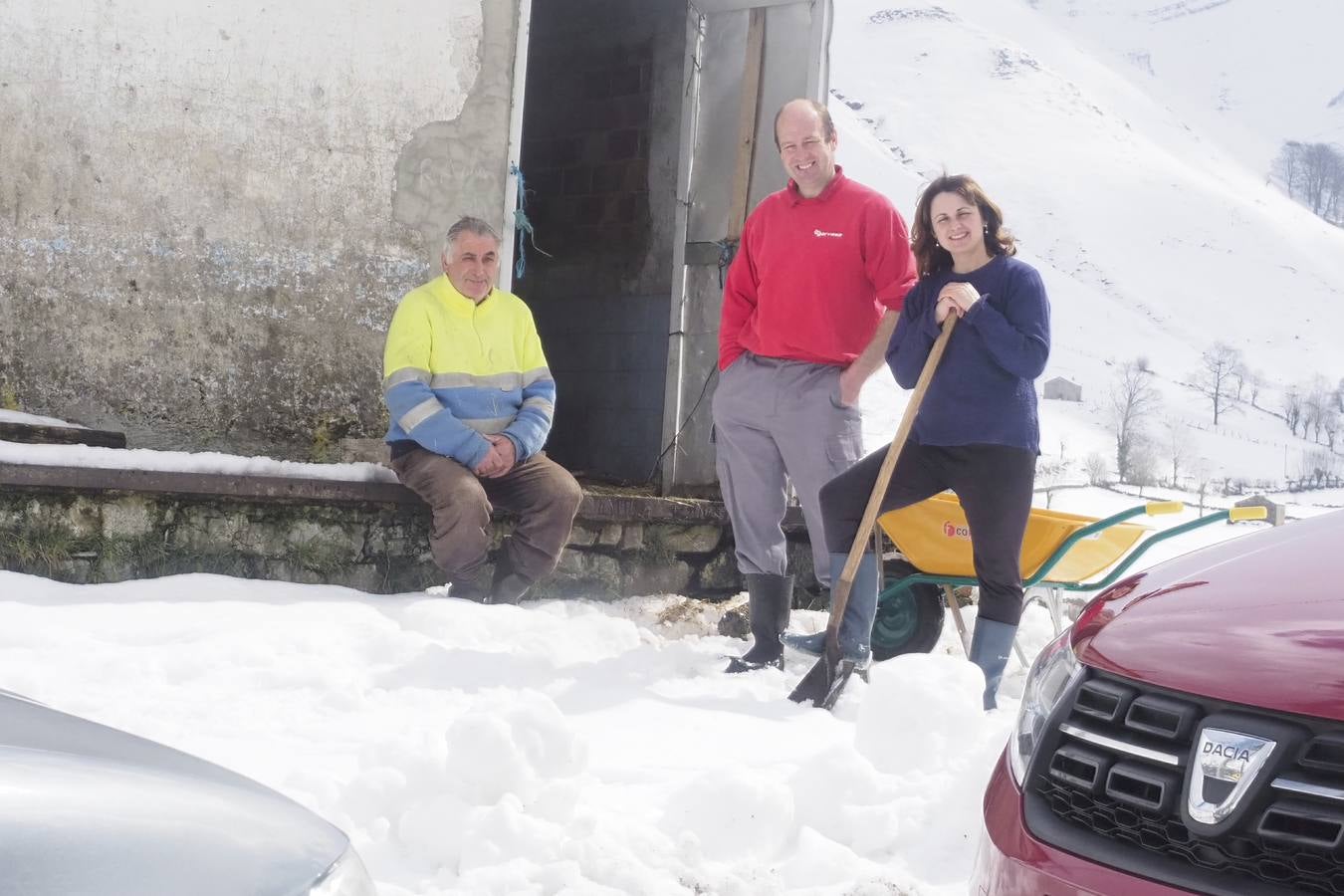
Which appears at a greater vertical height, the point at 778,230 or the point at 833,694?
the point at 778,230

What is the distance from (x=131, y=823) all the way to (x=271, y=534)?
3923 millimetres

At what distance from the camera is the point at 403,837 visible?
2.40 metres

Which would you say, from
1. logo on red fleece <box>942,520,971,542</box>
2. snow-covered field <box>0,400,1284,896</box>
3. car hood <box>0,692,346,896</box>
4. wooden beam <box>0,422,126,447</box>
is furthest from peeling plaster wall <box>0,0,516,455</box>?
car hood <box>0,692,346,896</box>

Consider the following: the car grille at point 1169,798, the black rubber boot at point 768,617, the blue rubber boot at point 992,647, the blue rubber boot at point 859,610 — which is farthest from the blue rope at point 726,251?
the car grille at point 1169,798

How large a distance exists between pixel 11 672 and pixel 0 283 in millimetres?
2214

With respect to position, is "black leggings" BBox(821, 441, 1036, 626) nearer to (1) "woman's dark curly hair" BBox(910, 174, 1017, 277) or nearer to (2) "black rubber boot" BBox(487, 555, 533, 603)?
(1) "woman's dark curly hair" BBox(910, 174, 1017, 277)

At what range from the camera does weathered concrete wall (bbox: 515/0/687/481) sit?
7242 mm

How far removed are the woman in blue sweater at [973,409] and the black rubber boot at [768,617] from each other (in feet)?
1.26

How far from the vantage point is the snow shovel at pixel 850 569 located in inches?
145

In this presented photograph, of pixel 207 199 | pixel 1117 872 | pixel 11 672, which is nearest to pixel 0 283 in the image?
pixel 207 199

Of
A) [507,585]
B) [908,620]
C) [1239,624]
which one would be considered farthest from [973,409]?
[1239,624]

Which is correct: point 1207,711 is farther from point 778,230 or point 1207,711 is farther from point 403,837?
point 778,230

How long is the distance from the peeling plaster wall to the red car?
163 inches

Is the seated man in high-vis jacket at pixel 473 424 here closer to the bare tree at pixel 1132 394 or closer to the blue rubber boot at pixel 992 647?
the blue rubber boot at pixel 992 647
